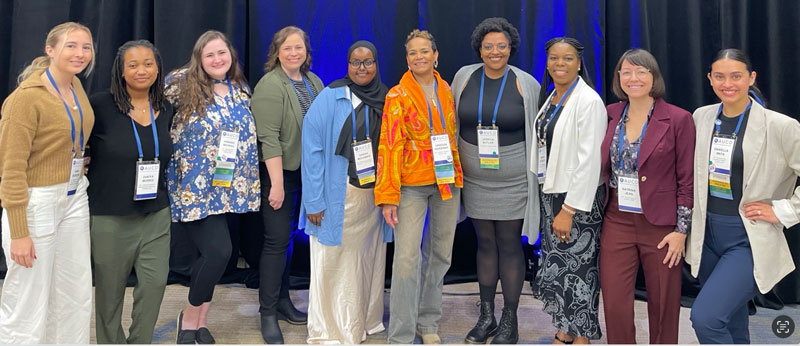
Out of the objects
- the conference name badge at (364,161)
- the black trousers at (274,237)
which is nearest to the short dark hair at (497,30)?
the conference name badge at (364,161)

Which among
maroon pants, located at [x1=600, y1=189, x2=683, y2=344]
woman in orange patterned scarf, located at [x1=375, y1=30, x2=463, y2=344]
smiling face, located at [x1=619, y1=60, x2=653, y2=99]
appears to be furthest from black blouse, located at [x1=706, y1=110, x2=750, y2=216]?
woman in orange patterned scarf, located at [x1=375, y1=30, x2=463, y2=344]

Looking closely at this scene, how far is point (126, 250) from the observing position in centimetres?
277

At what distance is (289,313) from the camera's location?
364cm

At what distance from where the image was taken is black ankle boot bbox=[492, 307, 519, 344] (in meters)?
3.29

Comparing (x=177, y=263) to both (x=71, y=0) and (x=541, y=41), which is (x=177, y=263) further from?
(x=541, y=41)

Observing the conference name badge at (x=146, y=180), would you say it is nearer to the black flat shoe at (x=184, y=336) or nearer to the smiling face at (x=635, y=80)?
the black flat shoe at (x=184, y=336)

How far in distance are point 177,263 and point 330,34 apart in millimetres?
1857

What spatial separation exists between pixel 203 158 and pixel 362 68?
85 centimetres

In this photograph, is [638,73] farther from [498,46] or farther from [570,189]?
[498,46]

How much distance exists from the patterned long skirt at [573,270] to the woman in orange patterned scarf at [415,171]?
0.47m

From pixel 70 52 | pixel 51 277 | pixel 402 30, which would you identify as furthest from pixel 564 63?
pixel 51 277

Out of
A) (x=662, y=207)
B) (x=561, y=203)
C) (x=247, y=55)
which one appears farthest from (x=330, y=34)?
(x=662, y=207)

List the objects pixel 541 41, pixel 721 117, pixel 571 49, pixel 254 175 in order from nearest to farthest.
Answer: pixel 721 117
pixel 571 49
pixel 254 175
pixel 541 41

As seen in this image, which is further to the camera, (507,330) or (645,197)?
(507,330)
